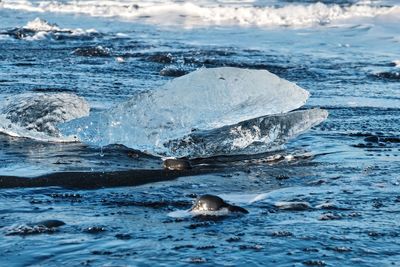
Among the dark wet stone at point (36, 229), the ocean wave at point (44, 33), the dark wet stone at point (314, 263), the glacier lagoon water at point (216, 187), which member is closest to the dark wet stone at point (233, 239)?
the glacier lagoon water at point (216, 187)

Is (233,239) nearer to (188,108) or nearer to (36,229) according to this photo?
(36,229)

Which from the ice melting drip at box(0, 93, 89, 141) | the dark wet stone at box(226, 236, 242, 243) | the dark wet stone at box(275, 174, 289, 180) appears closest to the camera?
the dark wet stone at box(226, 236, 242, 243)

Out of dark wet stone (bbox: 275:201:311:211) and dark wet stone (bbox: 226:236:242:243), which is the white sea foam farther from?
dark wet stone (bbox: 226:236:242:243)

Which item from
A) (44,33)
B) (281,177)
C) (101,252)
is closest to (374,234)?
(101,252)

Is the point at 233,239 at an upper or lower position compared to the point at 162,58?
lower

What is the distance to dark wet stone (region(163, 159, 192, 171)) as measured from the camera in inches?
236

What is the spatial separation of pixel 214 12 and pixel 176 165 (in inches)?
671

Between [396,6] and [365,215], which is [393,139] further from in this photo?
[396,6]

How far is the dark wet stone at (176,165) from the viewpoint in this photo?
5.99 m

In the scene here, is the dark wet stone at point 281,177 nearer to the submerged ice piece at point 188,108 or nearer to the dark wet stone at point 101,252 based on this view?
the submerged ice piece at point 188,108

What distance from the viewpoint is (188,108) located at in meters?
6.48

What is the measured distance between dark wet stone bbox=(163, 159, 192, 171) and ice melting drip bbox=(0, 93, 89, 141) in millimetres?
1197

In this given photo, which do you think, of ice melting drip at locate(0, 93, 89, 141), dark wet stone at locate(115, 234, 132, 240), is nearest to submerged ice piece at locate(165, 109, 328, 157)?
ice melting drip at locate(0, 93, 89, 141)

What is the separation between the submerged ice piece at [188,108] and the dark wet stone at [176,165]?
334 mm
